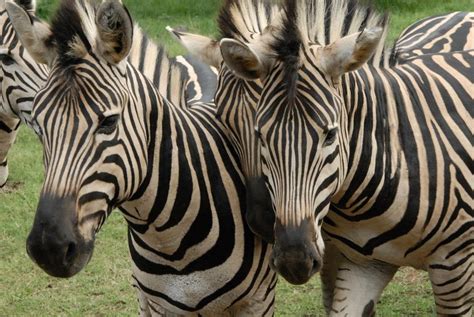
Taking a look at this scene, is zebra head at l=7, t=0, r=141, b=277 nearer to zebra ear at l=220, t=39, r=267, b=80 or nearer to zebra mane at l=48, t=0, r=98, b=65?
zebra mane at l=48, t=0, r=98, b=65

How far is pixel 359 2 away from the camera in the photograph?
446cm

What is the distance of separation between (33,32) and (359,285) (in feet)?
6.91

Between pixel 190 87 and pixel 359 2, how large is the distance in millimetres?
1306

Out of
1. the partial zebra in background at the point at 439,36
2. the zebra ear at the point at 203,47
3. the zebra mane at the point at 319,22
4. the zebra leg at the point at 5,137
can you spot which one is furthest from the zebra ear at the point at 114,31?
the zebra leg at the point at 5,137

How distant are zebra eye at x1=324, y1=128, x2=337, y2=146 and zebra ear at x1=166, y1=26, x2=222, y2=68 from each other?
2.86ft

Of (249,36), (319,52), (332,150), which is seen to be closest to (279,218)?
(332,150)

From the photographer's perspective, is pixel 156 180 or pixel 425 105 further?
pixel 425 105

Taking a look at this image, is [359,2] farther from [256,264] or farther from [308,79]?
[256,264]

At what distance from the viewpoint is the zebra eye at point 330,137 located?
3865 mm

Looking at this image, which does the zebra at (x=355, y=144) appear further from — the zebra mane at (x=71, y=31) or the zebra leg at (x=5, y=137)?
the zebra leg at (x=5, y=137)

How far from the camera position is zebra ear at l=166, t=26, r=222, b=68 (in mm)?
4531

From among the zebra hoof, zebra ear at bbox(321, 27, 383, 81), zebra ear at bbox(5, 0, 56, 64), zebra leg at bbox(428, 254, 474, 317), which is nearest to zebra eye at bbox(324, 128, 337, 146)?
zebra ear at bbox(321, 27, 383, 81)

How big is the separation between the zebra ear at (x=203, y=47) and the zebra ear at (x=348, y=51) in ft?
2.48

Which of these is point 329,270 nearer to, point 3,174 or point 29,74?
point 29,74
